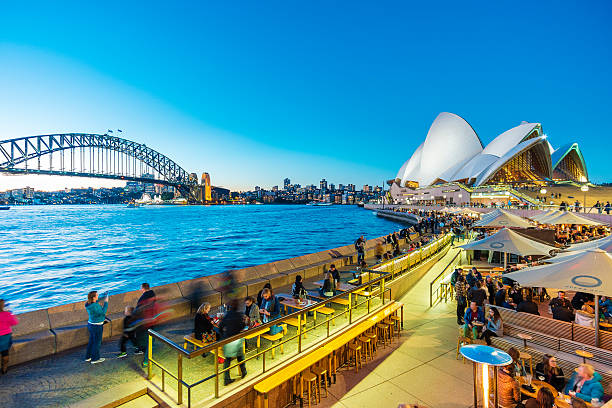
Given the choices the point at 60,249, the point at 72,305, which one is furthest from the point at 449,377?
the point at 60,249

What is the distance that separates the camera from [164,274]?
66.1 ft

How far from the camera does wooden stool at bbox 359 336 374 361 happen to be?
5918 mm

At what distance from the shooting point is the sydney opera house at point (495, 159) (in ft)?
170

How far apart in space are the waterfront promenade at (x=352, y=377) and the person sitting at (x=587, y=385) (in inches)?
52.8

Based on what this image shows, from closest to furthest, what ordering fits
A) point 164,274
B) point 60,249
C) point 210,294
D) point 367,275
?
point 210,294
point 367,275
point 164,274
point 60,249

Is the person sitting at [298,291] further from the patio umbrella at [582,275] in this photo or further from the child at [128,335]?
the patio umbrella at [582,275]

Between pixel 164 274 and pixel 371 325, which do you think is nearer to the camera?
pixel 371 325

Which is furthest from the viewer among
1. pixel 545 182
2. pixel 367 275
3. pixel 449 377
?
pixel 545 182

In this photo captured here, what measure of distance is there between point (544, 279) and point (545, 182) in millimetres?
57258

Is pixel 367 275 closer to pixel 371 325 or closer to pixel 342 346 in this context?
pixel 371 325

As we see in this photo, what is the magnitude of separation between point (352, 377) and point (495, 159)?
6050 centimetres

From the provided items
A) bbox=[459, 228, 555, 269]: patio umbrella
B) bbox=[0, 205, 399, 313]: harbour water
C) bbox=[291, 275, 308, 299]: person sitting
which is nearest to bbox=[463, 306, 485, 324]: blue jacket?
bbox=[459, 228, 555, 269]: patio umbrella

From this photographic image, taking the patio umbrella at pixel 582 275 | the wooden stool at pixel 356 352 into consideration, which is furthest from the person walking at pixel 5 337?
the patio umbrella at pixel 582 275

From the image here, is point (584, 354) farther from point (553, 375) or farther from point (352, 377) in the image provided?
point (352, 377)
